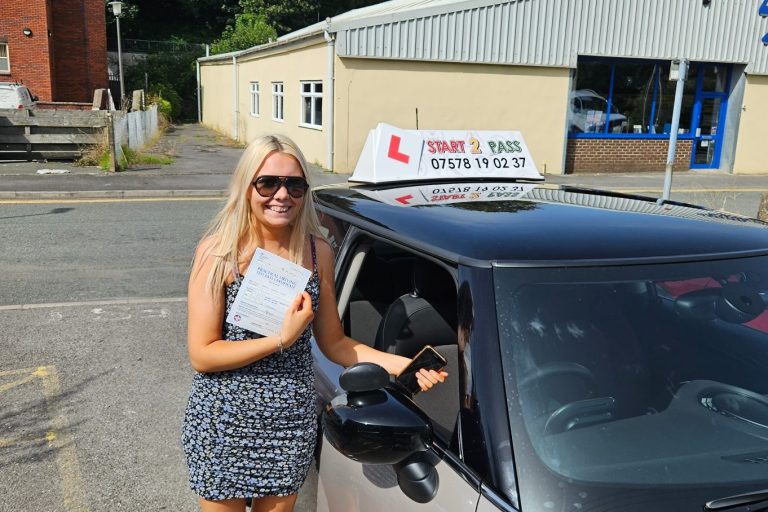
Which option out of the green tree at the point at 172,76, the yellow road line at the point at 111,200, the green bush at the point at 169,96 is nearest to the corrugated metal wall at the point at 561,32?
the yellow road line at the point at 111,200

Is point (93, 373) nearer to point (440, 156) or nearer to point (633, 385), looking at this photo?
point (440, 156)

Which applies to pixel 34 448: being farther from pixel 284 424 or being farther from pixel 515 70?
pixel 515 70

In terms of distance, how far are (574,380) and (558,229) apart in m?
0.50

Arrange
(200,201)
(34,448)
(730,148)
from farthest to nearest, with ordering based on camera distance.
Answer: (730,148), (200,201), (34,448)

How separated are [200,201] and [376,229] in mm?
11025

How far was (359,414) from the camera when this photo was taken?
5.79ft

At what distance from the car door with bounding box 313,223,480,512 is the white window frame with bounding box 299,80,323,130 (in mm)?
15183

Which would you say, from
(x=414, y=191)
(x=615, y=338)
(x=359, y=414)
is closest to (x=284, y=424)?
(x=359, y=414)

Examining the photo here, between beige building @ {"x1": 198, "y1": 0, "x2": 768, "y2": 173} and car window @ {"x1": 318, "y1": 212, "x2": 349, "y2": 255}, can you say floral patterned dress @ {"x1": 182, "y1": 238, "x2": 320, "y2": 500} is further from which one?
beige building @ {"x1": 198, "y1": 0, "x2": 768, "y2": 173}

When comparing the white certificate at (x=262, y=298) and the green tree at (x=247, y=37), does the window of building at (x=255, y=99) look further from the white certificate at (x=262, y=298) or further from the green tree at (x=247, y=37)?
the white certificate at (x=262, y=298)

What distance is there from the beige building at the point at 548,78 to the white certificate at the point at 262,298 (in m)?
15.0

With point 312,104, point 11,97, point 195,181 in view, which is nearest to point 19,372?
point 195,181

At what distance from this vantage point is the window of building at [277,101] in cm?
2227

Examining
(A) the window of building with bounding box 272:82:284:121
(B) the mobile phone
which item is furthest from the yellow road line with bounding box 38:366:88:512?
(A) the window of building with bounding box 272:82:284:121
